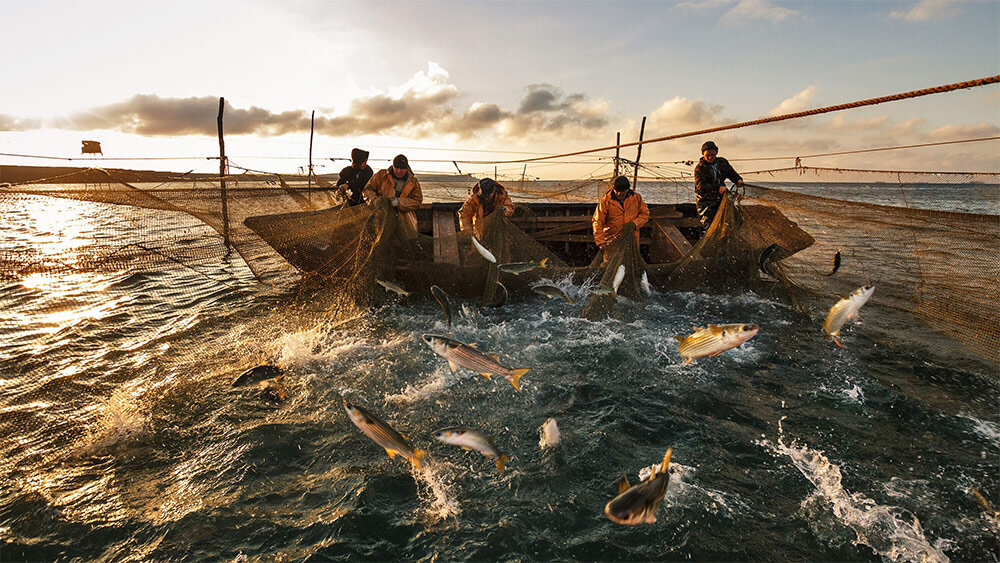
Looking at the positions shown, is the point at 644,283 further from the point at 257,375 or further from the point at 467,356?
the point at 257,375

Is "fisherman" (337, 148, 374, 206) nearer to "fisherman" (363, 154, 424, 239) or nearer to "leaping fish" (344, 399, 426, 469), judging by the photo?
"fisherman" (363, 154, 424, 239)

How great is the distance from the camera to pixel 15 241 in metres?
18.1

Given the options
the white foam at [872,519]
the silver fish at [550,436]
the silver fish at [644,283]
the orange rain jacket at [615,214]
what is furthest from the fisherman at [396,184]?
the white foam at [872,519]

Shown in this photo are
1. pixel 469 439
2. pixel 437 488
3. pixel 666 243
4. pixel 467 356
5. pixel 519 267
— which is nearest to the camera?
pixel 469 439

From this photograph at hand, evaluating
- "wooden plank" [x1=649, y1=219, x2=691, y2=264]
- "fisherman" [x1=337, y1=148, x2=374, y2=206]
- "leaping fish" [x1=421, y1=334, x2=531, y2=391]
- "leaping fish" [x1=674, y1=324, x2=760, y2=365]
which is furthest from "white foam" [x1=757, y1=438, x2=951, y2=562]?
"fisherman" [x1=337, y1=148, x2=374, y2=206]

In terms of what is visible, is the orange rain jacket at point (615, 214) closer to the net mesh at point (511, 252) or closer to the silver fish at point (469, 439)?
the net mesh at point (511, 252)

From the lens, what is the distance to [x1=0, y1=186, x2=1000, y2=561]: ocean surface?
138 inches

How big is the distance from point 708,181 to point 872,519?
814cm

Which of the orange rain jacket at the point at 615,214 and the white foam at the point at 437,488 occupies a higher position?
the orange rain jacket at the point at 615,214

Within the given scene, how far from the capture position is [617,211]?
30.6ft

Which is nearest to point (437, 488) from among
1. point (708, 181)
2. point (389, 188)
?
point (389, 188)

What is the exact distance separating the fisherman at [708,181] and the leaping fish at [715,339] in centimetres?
713

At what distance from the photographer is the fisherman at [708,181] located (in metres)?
10.3

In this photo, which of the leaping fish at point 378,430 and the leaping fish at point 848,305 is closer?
the leaping fish at point 378,430
